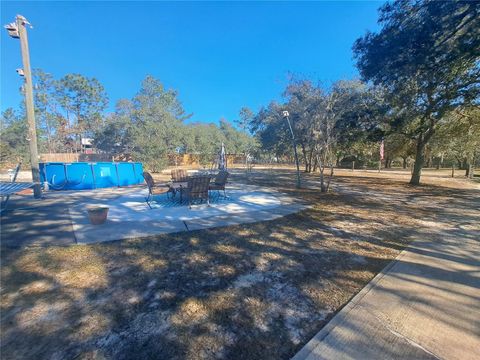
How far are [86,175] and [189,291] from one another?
10.8 metres

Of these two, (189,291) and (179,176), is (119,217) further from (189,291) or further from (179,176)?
(189,291)

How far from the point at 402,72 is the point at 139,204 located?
374 inches

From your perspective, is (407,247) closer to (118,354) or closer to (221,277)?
(221,277)

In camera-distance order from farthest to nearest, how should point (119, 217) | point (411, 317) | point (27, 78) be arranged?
point (27, 78) → point (119, 217) → point (411, 317)

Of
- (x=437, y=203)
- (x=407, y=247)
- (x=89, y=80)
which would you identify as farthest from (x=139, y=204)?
(x=89, y=80)

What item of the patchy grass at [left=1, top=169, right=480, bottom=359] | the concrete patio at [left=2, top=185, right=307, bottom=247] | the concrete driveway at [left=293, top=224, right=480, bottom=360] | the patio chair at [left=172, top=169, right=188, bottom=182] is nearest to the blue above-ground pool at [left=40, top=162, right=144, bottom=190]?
the concrete patio at [left=2, top=185, right=307, bottom=247]

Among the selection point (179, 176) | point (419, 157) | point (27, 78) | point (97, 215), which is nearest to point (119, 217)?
point (97, 215)

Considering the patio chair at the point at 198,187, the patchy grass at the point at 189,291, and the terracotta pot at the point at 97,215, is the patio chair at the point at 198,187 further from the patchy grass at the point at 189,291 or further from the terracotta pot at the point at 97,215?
the terracotta pot at the point at 97,215

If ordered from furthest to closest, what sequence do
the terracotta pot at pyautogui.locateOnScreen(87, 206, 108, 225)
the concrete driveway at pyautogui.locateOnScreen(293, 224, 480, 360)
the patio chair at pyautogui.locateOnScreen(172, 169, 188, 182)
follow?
the patio chair at pyautogui.locateOnScreen(172, 169, 188, 182)
the terracotta pot at pyautogui.locateOnScreen(87, 206, 108, 225)
the concrete driveway at pyautogui.locateOnScreen(293, 224, 480, 360)

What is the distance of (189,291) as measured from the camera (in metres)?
2.66

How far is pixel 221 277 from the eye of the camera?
9.81ft

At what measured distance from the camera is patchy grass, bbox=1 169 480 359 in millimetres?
1920

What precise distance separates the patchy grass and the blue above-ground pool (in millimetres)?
7918

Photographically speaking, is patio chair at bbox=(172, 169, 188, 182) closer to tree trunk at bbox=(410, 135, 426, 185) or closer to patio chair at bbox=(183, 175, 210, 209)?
patio chair at bbox=(183, 175, 210, 209)
